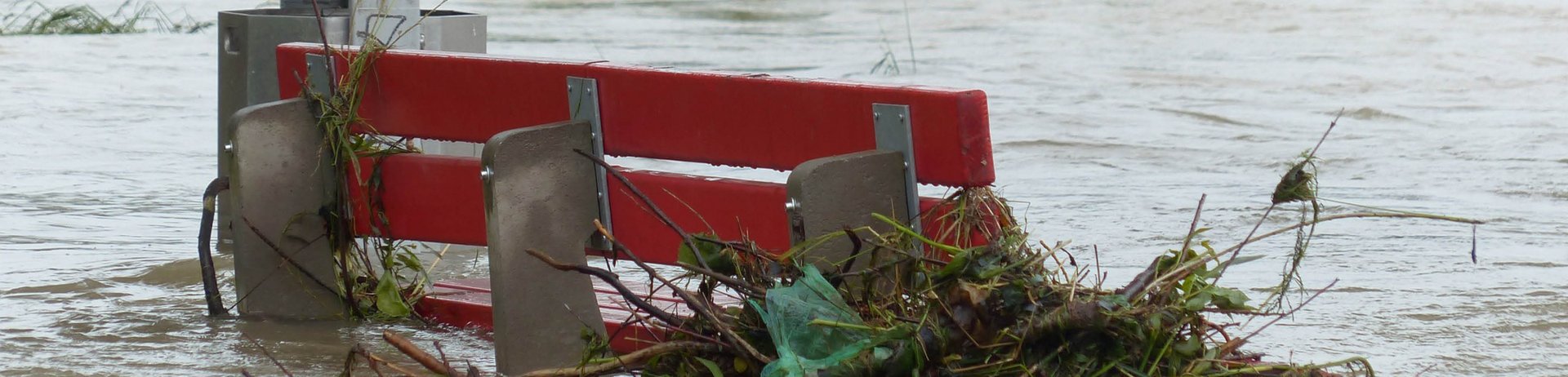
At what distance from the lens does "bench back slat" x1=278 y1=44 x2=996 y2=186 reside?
379 cm

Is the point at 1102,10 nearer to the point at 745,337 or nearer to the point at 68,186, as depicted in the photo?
the point at 68,186

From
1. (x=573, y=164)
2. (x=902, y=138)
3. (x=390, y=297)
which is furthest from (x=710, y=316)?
(x=390, y=297)

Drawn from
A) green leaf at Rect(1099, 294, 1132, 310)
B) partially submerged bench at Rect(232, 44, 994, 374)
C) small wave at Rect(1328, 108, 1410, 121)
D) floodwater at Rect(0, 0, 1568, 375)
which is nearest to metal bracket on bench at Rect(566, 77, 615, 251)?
partially submerged bench at Rect(232, 44, 994, 374)

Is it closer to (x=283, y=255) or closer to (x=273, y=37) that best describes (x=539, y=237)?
(x=283, y=255)

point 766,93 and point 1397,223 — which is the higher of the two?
point 766,93

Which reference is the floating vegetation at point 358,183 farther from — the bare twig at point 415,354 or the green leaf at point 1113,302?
the green leaf at point 1113,302

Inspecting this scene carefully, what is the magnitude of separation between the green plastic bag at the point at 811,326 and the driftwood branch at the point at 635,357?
0.46ft

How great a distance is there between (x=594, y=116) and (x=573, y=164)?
13 centimetres

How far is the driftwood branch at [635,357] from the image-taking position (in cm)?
347

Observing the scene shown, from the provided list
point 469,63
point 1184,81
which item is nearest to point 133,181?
point 469,63

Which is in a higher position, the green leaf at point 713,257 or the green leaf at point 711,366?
the green leaf at point 713,257

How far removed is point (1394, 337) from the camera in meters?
5.15

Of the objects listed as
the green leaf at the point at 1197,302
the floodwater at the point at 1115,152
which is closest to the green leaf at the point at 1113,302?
the green leaf at the point at 1197,302

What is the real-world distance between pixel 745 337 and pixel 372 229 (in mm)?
1846
